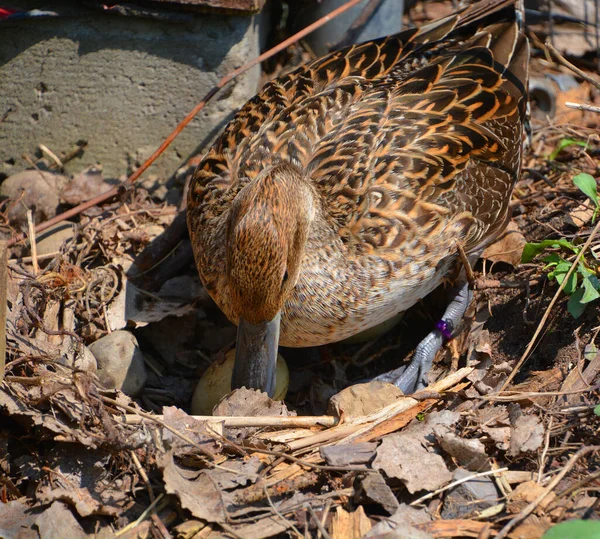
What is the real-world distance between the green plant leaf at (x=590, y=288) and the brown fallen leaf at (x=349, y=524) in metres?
1.71

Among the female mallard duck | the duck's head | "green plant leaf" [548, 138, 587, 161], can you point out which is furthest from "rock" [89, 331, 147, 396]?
"green plant leaf" [548, 138, 587, 161]

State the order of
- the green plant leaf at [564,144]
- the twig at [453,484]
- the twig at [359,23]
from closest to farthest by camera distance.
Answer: the twig at [453,484]
the green plant leaf at [564,144]
the twig at [359,23]

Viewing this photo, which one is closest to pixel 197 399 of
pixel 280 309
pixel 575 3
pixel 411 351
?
pixel 280 309

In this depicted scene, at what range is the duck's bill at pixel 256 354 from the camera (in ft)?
13.4

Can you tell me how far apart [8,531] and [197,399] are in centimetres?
137

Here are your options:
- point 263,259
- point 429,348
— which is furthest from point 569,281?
point 263,259

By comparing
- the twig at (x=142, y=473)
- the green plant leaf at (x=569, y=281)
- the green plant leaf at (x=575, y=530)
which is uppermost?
the green plant leaf at (x=569, y=281)

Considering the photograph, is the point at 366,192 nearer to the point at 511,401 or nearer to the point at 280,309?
the point at 280,309

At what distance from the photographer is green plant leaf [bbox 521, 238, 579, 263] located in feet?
14.6

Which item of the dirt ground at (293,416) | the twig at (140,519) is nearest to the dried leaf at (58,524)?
the dirt ground at (293,416)

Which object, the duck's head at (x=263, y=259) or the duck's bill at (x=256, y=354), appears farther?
the duck's bill at (x=256, y=354)

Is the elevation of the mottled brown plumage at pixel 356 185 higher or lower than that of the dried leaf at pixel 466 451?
higher

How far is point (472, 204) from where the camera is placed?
182 inches

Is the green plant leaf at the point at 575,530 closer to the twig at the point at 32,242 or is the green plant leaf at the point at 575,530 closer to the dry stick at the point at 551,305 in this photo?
the dry stick at the point at 551,305
